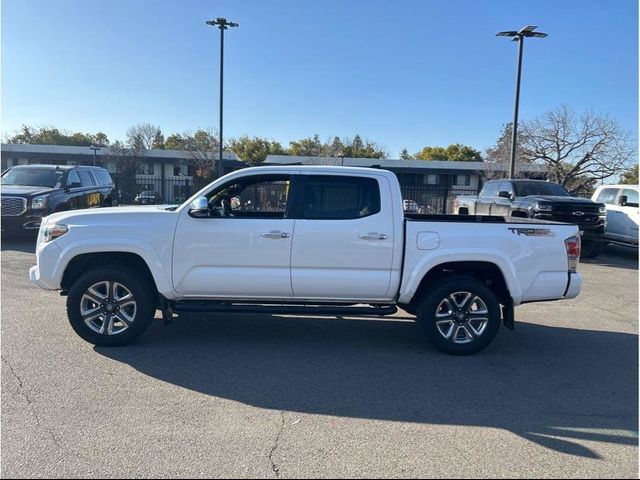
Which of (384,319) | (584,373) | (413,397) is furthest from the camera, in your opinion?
(384,319)

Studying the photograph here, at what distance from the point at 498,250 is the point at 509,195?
9472 mm

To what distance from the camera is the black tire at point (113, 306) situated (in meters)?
4.99

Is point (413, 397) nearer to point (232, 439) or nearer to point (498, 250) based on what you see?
point (232, 439)

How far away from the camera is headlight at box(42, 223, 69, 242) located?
5.02 metres

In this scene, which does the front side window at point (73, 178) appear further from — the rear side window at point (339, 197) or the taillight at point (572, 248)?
the taillight at point (572, 248)

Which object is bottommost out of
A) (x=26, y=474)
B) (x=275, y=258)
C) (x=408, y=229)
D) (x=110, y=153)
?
(x=26, y=474)

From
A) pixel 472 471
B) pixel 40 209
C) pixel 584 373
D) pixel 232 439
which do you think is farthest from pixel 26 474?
pixel 40 209

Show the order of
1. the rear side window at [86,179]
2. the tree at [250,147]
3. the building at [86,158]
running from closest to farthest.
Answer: the rear side window at [86,179], the building at [86,158], the tree at [250,147]

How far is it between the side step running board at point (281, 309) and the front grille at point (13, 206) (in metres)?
9.19

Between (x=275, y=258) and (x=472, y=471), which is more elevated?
(x=275, y=258)

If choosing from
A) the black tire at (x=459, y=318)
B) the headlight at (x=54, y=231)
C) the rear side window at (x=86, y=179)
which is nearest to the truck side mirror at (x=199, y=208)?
the headlight at (x=54, y=231)

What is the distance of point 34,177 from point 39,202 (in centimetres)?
178

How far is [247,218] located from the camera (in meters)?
5.03

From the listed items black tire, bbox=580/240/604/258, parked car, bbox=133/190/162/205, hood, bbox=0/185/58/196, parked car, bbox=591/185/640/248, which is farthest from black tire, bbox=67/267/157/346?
parked car, bbox=133/190/162/205
